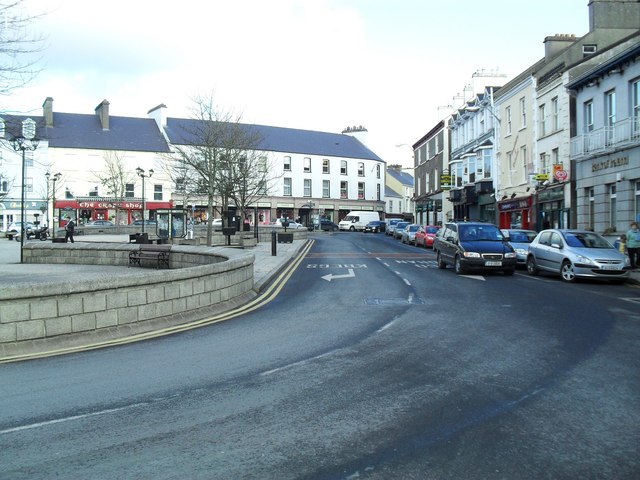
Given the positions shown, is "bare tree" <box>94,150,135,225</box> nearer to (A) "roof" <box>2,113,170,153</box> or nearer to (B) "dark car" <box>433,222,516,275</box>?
(A) "roof" <box>2,113,170,153</box>

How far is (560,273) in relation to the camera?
59.1ft

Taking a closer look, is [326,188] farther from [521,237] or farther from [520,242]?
[520,242]

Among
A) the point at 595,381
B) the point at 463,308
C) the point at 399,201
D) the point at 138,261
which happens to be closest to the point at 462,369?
the point at 595,381

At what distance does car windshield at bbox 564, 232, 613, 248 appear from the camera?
17.9m

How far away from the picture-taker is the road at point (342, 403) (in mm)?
4113

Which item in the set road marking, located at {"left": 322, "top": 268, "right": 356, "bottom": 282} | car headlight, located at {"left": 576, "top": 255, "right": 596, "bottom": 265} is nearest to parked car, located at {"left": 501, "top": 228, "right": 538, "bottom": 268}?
car headlight, located at {"left": 576, "top": 255, "right": 596, "bottom": 265}

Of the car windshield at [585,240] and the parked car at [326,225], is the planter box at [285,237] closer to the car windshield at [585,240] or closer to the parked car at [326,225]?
the car windshield at [585,240]

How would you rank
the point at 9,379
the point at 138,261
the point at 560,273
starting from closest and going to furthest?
the point at 9,379 < the point at 560,273 < the point at 138,261

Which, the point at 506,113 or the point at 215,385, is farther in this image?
the point at 506,113

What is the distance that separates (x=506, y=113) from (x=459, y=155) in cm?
1184

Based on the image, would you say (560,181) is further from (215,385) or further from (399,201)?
(399,201)

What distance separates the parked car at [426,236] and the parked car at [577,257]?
57.1ft

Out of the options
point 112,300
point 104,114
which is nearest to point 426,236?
point 112,300

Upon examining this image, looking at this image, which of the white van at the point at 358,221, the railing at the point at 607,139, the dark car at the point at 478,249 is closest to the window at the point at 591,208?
the railing at the point at 607,139
